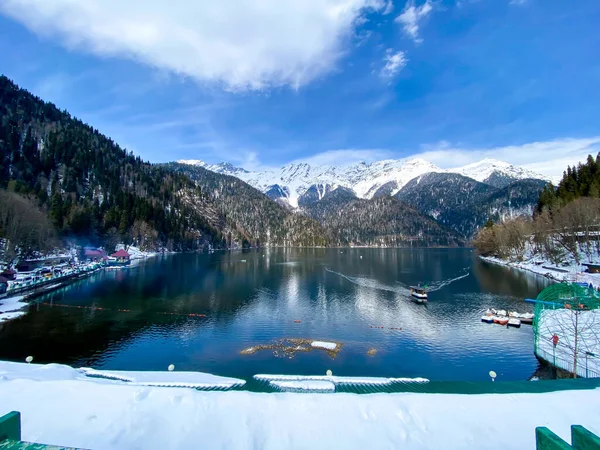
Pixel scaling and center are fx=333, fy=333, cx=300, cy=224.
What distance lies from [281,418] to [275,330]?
32388mm

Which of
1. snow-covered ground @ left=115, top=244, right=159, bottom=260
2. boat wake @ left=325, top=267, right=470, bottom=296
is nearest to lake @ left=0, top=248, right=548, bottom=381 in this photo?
boat wake @ left=325, top=267, right=470, bottom=296

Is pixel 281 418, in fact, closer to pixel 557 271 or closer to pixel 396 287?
pixel 396 287

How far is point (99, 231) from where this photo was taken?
136 meters

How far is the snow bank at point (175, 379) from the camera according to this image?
719 inches

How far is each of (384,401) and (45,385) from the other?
42.8 ft

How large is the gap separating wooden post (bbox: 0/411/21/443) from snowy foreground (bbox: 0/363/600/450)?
5427 mm

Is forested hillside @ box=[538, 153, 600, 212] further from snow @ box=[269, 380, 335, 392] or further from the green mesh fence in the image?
snow @ box=[269, 380, 335, 392]

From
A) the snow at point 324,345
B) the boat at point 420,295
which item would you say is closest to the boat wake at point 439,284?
the boat at point 420,295

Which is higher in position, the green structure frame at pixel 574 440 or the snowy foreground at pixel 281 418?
the green structure frame at pixel 574 440

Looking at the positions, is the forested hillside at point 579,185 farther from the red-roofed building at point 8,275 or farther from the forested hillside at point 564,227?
the red-roofed building at point 8,275

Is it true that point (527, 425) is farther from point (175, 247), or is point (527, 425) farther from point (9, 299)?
point (175, 247)

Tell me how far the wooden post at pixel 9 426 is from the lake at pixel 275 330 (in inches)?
965

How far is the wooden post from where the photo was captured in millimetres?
4078

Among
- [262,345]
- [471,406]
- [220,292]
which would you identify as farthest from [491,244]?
[471,406]
